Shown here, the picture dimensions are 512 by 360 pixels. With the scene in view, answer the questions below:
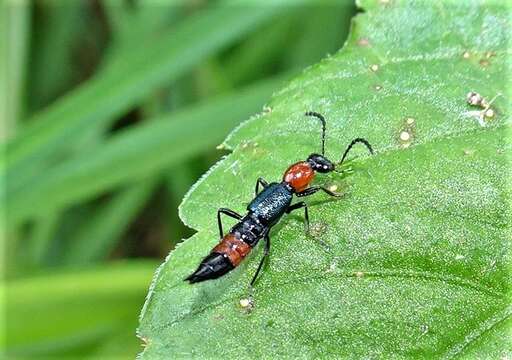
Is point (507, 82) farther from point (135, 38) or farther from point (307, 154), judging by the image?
point (135, 38)

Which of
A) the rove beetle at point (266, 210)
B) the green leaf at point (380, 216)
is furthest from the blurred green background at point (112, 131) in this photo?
the green leaf at point (380, 216)

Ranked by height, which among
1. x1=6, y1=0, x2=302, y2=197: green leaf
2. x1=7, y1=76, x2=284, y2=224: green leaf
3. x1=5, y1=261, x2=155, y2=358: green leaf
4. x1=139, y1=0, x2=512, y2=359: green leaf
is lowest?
x1=139, y1=0, x2=512, y2=359: green leaf

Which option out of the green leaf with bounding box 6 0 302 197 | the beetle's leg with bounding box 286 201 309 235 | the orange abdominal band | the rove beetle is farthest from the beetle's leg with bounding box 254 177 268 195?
the green leaf with bounding box 6 0 302 197

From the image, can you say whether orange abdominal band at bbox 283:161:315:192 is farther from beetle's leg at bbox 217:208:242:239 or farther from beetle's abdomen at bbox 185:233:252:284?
beetle's abdomen at bbox 185:233:252:284

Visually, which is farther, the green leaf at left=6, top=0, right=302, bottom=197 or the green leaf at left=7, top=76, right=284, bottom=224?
the green leaf at left=7, top=76, right=284, bottom=224

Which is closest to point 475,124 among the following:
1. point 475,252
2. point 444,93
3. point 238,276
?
point 444,93
